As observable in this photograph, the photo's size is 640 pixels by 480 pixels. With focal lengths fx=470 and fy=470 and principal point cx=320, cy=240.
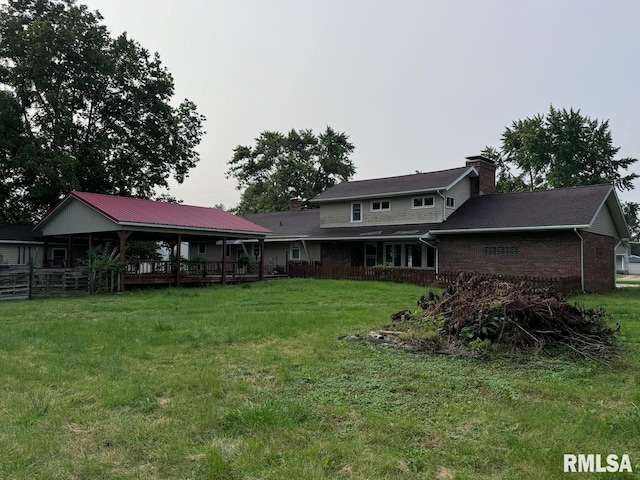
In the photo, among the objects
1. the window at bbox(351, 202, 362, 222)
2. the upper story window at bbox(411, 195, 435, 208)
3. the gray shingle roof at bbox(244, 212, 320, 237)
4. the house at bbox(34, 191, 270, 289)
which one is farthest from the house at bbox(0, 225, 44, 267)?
the upper story window at bbox(411, 195, 435, 208)

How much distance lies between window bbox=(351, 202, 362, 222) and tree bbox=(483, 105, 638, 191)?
86.2ft

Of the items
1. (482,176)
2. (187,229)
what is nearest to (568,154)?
(482,176)

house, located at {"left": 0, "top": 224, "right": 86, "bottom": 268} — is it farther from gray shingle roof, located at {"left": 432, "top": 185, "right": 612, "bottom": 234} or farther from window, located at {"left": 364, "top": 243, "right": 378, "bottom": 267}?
gray shingle roof, located at {"left": 432, "top": 185, "right": 612, "bottom": 234}

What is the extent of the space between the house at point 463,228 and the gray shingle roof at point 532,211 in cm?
4

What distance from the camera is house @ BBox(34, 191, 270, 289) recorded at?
19.9 m

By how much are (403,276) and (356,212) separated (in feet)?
22.4

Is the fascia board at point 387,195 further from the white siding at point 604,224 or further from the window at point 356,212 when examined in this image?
the white siding at point 604,224

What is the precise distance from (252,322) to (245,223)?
16824mm

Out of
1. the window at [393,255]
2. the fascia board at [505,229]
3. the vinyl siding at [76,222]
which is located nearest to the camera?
the fascia board at [505,229]

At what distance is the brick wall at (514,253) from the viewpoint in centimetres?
1962

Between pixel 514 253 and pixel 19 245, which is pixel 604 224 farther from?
pixel 19 245

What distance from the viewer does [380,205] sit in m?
27.1

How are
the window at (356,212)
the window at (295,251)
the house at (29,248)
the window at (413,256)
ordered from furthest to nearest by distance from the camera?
1. the window at (295,251)
2. the window at (356,212)
3. the window at (413,256)
4. the house at (29,248)

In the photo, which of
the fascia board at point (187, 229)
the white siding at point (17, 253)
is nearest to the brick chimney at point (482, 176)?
the fascia board at point (187, 229)
